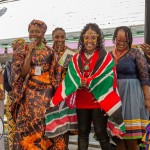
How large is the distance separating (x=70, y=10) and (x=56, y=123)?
7.44 ft

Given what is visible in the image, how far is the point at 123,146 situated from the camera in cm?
312

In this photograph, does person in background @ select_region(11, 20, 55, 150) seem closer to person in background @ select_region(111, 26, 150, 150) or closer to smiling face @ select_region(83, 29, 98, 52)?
smiling face @ select_region(83, 29, 98, 52)

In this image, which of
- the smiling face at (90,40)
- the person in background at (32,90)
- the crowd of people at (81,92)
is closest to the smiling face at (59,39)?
the crowd of people at (81,92)

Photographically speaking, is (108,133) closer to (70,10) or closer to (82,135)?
(82,135)

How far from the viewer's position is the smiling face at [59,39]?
11.8ft

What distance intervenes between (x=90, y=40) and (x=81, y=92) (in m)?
0.52

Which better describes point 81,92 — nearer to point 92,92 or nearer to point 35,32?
point 92,92

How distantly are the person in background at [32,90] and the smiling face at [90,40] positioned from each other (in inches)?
15.9

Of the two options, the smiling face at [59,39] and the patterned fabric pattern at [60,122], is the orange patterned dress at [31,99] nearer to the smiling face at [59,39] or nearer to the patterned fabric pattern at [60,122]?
the patterned fabric pattern at [60,122]

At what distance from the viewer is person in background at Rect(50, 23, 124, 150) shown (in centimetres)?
276

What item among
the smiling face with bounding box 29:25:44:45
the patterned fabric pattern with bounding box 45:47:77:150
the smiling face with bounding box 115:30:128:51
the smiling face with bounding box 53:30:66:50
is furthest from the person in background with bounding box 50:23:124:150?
the smiling face with bounding box 53:30:66:50

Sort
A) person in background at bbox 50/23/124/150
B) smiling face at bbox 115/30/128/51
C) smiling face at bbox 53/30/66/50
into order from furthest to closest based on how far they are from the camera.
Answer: smiling face at bbox 53/30/66/50 < smiling face at bbox 115/30/128/51 < person in background at bbox 50/23/124/150

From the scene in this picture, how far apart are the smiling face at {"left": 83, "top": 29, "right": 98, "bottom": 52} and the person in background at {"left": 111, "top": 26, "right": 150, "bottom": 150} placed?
0.32 metres

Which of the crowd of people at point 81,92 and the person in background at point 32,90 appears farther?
the person in background at point 32,90
